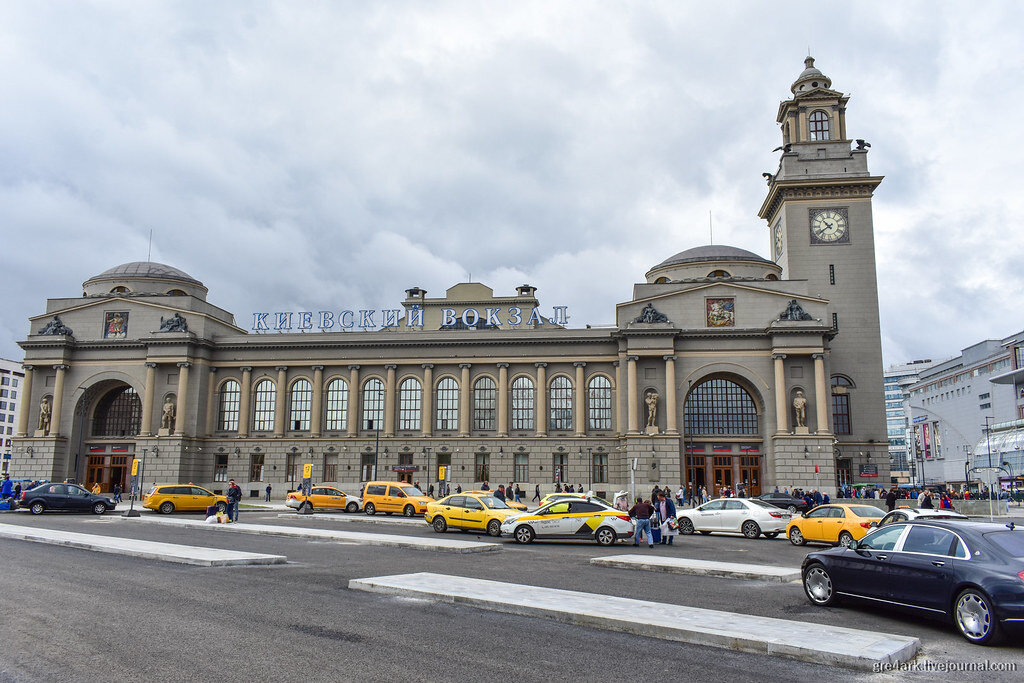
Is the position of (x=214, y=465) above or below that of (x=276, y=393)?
below

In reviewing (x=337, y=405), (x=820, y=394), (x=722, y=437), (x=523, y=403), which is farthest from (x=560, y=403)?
(x=820, y=394)

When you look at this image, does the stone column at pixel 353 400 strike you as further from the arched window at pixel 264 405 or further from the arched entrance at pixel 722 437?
the arched entrance at pixel 722 437

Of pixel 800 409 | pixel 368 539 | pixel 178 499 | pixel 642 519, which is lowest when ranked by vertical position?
pixel 368 539

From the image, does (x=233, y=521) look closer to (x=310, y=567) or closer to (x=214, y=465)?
(x=310, y=567)

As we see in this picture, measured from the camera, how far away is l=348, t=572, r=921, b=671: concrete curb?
921 centimetres

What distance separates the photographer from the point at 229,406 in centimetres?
6281

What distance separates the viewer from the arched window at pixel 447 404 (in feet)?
198

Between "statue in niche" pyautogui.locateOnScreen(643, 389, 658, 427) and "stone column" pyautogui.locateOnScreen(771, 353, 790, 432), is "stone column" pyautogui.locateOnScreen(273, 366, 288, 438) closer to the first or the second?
"statue in niche" pyautogui.locateOnScreen(643, 389, 658, 427)

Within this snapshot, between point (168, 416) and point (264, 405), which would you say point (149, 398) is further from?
point (264, 405)

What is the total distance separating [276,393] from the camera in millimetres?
62094

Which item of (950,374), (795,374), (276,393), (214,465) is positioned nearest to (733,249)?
(795,374)

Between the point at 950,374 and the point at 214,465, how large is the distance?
126 metres

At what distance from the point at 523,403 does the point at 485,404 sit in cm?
300

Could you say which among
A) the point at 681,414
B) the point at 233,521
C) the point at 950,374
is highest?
the point at 950,374
